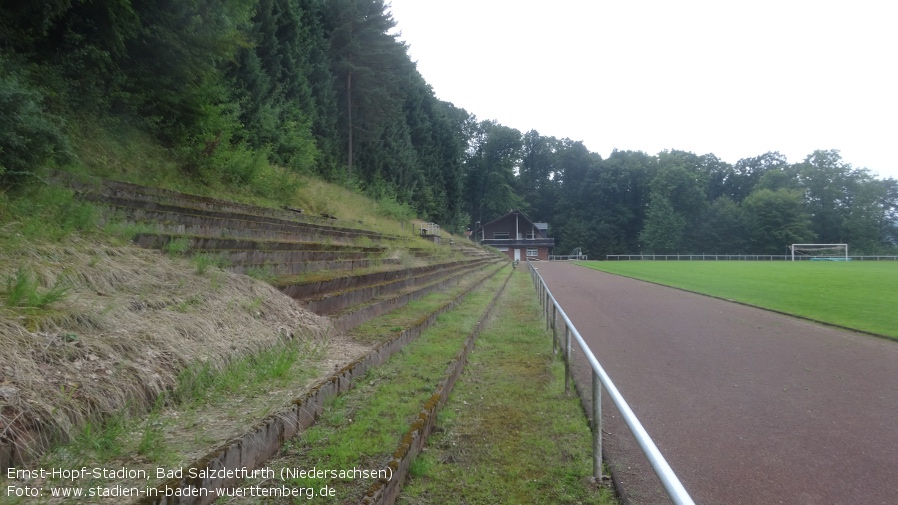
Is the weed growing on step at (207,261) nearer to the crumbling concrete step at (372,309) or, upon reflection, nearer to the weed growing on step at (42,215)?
the weed growing on step at (42,215)

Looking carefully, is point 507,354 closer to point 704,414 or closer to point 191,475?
point 704,414

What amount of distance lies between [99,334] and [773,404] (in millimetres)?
6159

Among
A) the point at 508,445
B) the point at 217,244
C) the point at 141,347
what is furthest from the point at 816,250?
the point at 141,347

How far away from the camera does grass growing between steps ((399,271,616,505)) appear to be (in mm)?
3205

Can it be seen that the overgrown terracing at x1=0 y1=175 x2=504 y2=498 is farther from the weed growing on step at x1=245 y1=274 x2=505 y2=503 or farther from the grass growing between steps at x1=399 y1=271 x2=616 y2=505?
the grass growing between steps at x1=399 y1=271 x2=616 y2=505

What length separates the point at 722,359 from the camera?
7.42 meters

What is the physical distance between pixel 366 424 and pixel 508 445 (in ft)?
3.62

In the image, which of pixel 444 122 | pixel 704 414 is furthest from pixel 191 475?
pixel 444 122

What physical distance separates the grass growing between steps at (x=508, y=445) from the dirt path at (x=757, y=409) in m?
0.34

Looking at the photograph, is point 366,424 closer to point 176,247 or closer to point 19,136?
point 176,247

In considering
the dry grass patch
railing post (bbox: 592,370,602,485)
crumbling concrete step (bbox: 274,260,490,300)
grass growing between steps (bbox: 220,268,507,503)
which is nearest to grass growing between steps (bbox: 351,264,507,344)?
grass growing between steps (bbox: 220,268,507,503)

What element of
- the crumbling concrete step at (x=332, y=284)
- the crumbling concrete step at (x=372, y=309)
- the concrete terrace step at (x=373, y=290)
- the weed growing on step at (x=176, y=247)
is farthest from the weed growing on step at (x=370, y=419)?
the weed growing on step at (x=176, y=247)

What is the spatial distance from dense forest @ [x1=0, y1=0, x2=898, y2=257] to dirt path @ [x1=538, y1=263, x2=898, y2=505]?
6895 mm

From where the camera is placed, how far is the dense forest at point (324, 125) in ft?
30.9
